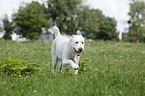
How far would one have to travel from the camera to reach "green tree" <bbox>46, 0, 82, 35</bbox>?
156 feet

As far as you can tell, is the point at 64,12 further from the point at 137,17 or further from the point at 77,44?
the point at 77,44

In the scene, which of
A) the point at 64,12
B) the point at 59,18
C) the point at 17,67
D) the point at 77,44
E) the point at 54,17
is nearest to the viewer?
the point at 77,44

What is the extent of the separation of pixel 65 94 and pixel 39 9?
51.3 m

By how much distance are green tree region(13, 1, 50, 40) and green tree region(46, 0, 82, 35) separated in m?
3.12

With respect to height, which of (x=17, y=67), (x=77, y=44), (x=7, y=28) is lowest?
(x=17, y=67)

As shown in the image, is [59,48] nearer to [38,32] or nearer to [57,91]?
[57,91]

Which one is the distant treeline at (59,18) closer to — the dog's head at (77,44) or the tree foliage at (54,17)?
the tree foliage at (54,17)

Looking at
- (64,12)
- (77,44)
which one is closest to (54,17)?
(64,12)

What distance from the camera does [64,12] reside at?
48000 millimetres

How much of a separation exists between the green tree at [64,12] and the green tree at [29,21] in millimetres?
3124

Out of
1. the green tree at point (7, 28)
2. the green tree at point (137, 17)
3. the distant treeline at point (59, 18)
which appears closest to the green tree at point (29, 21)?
the distant treeline at point (59, 18)

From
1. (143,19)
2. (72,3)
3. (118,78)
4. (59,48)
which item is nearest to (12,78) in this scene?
(59,48)

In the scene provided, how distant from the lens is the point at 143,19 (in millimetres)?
54531

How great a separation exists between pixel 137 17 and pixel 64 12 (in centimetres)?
2638
